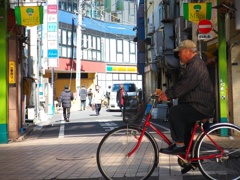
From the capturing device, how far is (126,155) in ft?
18.6

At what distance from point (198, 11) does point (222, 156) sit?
8153 millimetres

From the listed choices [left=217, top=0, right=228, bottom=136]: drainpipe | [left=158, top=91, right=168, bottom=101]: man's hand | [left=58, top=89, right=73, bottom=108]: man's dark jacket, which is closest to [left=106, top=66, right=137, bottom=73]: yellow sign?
[left=58, top=89, right=73, bottom=108]: man's dark jacket

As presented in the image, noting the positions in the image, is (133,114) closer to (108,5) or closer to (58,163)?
(58,163)

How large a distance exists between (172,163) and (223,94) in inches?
212

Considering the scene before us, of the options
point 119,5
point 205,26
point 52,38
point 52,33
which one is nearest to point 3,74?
point 205,26

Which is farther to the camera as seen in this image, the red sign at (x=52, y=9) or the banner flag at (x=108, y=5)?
the banner flag at (x=108, y=5)

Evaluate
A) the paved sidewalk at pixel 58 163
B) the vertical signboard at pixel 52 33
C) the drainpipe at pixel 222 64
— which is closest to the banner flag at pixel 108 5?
the vertical signboard at pixel 52 33

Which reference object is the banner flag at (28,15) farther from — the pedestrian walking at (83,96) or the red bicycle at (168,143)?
the pedestrian walking at (83,96)

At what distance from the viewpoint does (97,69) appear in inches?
1884

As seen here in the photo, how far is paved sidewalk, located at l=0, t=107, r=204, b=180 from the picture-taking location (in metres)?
6.53

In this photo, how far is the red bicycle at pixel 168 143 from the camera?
539 centimetres

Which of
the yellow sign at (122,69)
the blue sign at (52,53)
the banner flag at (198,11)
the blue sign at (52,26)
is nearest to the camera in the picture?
the banner flag at (198,11)

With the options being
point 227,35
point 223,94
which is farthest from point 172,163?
point 227,35

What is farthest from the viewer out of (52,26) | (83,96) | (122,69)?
(122,69)
